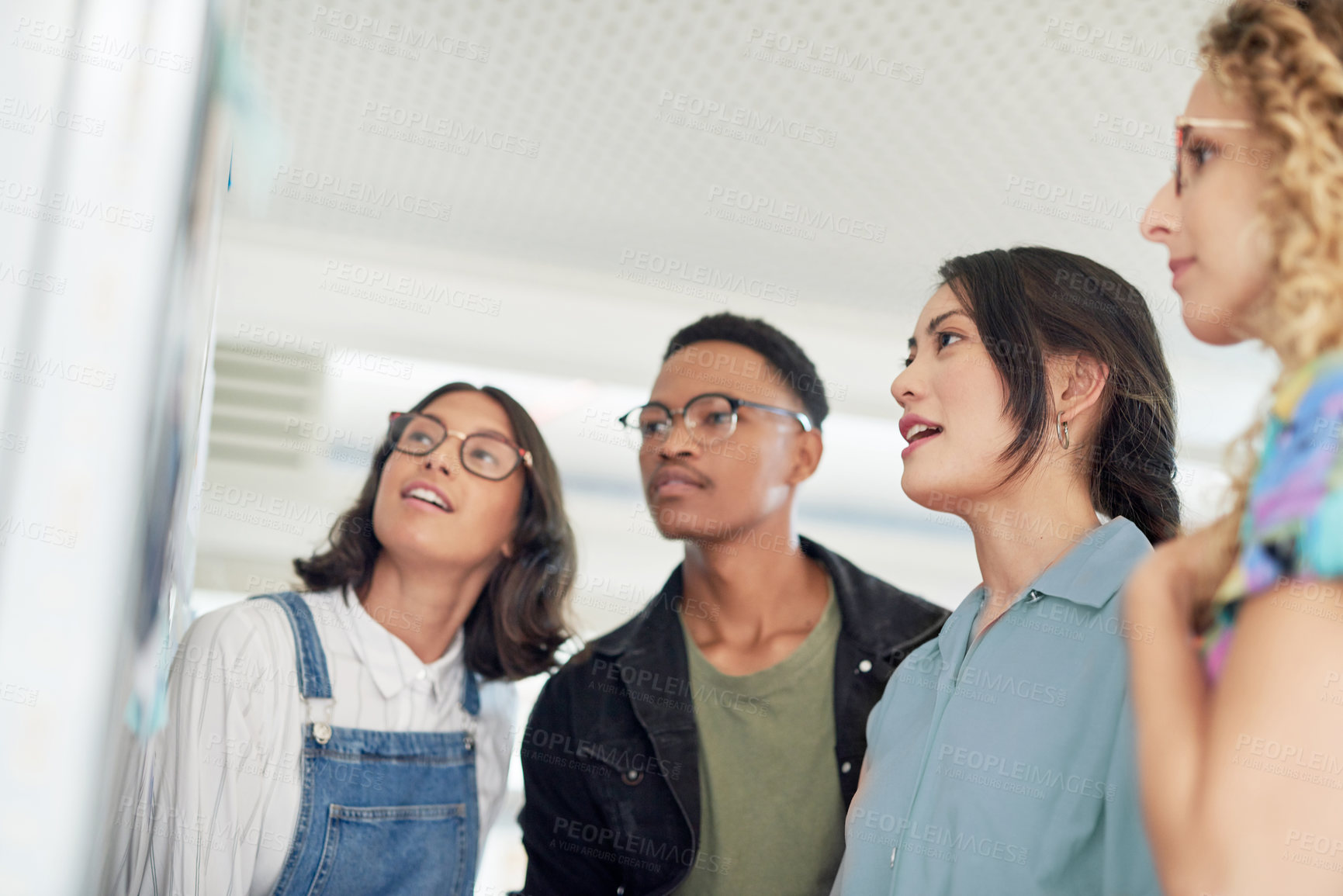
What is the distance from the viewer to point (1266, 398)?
84 centimetres

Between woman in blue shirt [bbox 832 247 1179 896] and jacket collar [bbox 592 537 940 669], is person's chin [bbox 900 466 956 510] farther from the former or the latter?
jacket collar [bbox 592 537 940 669]

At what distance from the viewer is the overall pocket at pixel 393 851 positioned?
1493 mm

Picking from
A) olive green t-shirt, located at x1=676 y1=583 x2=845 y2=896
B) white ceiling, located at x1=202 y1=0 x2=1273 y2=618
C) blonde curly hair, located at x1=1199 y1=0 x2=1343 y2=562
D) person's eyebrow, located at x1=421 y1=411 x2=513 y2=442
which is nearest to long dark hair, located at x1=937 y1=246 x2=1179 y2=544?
white ceiling, located at x1=202 y1=0 x2=1273 y2=618

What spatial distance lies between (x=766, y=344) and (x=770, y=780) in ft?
2.86

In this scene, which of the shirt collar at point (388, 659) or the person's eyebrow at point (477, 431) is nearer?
the shirt collar at point (388, 659)

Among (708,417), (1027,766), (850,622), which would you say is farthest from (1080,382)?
(708,417)

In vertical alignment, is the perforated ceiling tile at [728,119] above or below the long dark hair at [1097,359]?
above

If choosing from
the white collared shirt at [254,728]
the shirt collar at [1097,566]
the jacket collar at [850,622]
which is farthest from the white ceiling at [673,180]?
the jacket collar at [850,622]

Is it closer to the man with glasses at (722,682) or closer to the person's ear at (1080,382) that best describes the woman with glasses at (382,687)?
the man with glasses at (722,682)

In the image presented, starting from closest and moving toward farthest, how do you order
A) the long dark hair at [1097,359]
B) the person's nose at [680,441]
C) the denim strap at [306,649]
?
the long dark hair at [1097,359] < the denim strap at [306,649] < the person's nose at [680,441]

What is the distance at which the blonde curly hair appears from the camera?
2.52 ft

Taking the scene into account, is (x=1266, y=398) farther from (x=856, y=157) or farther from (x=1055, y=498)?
(x=856, y=157)

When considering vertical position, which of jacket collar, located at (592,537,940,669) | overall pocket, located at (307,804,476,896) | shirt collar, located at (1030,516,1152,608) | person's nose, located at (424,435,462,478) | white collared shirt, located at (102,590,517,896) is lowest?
overall pocket, located at (307,804,476,896)

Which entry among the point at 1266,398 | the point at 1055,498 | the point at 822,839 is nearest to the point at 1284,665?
the point at 1266,398
